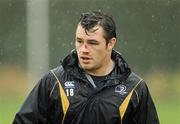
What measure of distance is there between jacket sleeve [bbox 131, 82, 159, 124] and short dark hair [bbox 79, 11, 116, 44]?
0.42 meters

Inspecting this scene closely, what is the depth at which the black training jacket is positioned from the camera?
614 centimetres

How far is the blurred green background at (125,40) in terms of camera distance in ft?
42.4

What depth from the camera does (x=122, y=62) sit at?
640 centimetres

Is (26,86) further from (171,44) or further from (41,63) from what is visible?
(171,44)

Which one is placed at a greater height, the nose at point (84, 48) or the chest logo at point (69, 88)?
the nose at point (84, 48)

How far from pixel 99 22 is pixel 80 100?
1.81ft

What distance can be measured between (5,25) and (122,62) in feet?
22.9

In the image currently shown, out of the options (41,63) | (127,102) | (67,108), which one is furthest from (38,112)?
(41,63)

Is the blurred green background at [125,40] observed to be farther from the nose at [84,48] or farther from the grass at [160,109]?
the nose at [84,48]

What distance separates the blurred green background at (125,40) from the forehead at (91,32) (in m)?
6.58

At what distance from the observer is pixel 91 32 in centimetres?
612

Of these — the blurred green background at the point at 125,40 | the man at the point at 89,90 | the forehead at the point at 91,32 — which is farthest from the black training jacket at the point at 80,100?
the blurred green background at the point at 125,40

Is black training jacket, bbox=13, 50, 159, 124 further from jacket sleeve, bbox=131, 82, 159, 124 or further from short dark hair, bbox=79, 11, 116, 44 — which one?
short dark hair, bbox=79, 11, 116, 44

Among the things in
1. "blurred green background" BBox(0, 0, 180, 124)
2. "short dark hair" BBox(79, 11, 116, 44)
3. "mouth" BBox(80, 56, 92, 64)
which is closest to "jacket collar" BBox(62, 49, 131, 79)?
"mouth" BBox(80, 56, 92, 64)
